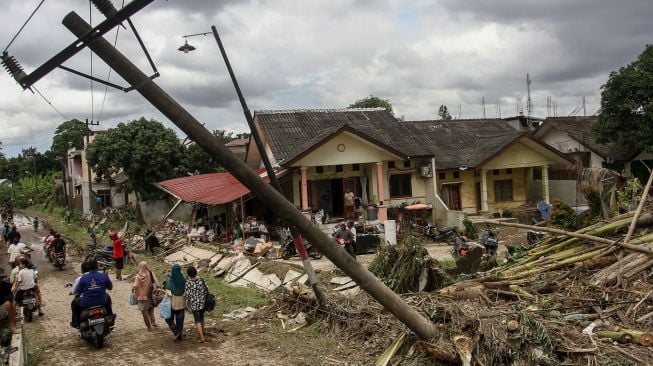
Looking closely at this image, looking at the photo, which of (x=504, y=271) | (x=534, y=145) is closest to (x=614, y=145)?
(x=534, y=145)

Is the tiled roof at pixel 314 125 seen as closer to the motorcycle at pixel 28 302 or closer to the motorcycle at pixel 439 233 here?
the motorcycle at pixel 439 233

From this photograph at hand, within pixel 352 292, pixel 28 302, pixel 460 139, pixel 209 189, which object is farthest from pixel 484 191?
pixel 28 302

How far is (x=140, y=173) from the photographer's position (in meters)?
31.6

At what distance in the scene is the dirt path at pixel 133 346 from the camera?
8.12 meters

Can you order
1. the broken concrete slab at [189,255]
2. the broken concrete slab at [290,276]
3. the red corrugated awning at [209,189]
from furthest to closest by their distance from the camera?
1. the red corrugated awning at [209,189]
2. the broken concrete slab at [189,255]
3. the broken concrete slab at [290,276]

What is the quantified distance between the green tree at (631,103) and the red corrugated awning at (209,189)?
51.5 feet

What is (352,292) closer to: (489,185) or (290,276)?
(290,276)

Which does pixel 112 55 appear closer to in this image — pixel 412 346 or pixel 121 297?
pixel 412 346

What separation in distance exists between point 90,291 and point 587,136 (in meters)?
28.9

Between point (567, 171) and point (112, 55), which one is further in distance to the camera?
point (567, 171)

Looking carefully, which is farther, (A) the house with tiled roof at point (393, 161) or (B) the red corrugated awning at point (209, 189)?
(A) the house with tiled roof at point (393, 161)

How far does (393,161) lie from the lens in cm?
2406

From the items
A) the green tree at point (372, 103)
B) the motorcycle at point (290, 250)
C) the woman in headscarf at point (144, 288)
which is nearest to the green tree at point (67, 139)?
the green tree at point (372, 103)

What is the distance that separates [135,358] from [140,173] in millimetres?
25010
